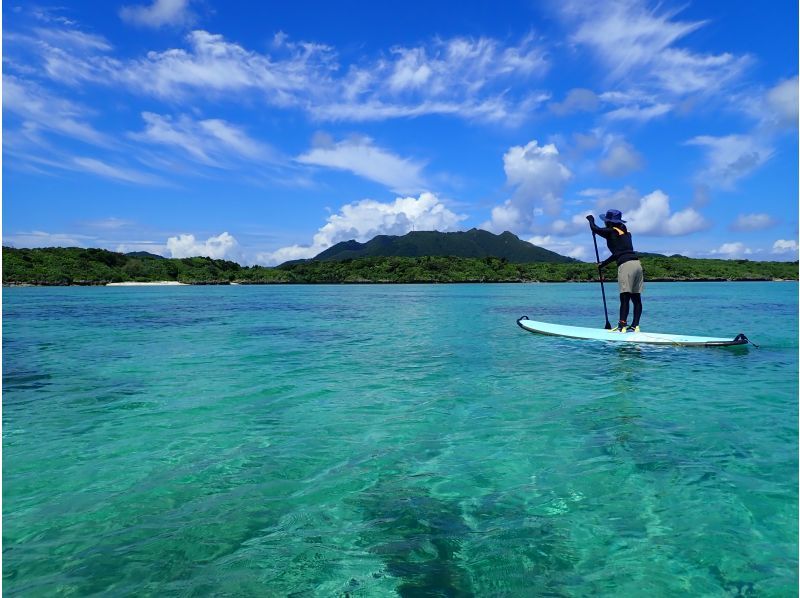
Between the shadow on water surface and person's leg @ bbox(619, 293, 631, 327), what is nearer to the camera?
the shadow on water surface

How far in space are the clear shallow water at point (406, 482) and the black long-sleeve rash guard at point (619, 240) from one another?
576 cm

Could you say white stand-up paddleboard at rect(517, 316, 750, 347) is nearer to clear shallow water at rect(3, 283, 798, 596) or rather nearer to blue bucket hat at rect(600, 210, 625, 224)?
clear shallow water at rect(3, 283, 798, 596)

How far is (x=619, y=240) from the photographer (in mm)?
20672

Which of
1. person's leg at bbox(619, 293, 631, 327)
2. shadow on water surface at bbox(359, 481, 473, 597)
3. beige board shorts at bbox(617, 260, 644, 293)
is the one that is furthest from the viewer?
person's leg at bbox(619, 293, 631, 327)

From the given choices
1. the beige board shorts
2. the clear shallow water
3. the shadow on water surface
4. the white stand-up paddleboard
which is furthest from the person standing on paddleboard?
the shadow on water surface

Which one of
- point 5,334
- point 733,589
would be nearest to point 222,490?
point 733,589

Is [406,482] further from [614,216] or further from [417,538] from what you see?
[614,216]

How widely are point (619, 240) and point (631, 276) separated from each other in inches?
63.5

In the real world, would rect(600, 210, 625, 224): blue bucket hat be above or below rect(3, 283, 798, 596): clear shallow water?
above

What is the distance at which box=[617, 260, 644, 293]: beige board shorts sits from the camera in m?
20.4

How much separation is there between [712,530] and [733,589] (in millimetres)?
1206

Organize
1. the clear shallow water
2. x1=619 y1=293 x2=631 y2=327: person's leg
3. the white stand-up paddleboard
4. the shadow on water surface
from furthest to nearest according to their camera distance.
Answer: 1. x1=619 y1=293 x2=631 y2=327: person's leg
2. the white stand-up paddleboard
3. the clear shallow water
4. the shadow on water surface

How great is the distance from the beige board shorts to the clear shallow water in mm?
4747

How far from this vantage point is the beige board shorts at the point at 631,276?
20.4 meters
